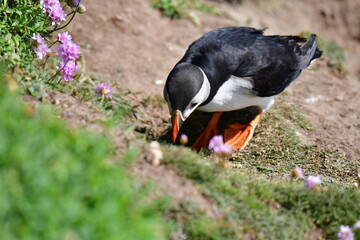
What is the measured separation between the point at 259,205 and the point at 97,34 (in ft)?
15.6

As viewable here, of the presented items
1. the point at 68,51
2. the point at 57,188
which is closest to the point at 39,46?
the point at 68,51

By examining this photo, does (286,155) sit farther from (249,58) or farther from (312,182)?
(312,182)

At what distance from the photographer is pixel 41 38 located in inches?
190

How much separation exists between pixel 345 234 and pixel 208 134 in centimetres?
261

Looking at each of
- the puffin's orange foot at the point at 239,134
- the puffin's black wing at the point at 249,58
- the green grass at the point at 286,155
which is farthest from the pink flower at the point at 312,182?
the puffin's orange foot at the point at 239,134

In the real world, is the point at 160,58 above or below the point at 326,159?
below

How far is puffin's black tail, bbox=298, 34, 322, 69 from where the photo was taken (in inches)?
Answer: 250

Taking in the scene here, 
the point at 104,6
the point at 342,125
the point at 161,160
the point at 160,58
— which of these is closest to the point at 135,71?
the point at 160,58

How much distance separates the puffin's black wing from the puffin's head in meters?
0.29

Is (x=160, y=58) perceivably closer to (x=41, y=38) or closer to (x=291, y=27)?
(x=41, y=38)

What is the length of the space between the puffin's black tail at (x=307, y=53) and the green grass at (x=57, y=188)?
13.0 feet

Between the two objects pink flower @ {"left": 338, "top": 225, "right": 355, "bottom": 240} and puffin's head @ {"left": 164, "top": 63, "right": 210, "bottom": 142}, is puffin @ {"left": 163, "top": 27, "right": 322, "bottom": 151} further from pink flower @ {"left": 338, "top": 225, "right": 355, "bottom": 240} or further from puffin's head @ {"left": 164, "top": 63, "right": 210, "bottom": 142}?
pink flower @ {"left": 338, "top": 225, "right": 355, "bottom": 240}

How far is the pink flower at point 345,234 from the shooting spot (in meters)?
3.58

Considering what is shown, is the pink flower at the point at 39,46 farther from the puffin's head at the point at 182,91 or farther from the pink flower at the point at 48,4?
the puffin's head at the point at 182,91
